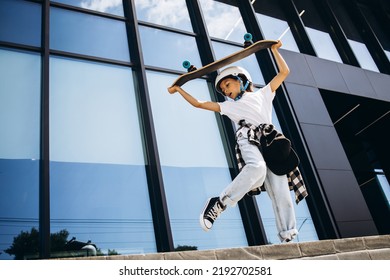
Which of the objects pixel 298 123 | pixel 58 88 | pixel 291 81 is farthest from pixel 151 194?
pixel 291 81

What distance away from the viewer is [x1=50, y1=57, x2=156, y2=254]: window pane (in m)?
3.61

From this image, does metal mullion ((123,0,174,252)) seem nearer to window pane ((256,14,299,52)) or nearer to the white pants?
the white pants

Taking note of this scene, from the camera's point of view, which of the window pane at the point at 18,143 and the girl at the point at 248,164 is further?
the window pane at the point at 18,143

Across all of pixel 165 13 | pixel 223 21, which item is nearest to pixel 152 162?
pixel 165 13

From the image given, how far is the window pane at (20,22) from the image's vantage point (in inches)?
174

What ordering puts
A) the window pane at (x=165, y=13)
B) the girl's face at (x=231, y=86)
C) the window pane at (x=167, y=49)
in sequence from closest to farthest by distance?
the girl's face at (x=231, y=86) → the window pane at (x=167, y=49) → the window pane at (x=165, y=13)

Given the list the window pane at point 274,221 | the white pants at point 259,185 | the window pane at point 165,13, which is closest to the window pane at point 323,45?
the window pane at point 165,13

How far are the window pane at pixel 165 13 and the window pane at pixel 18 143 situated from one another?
221 cm

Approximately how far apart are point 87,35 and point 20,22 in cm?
92

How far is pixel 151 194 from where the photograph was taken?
159 inches

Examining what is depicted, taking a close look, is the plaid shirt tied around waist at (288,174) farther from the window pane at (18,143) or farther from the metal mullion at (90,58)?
the metal mullion at (90,58)

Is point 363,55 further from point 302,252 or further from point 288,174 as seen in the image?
point 302,252

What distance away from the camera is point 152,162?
4.17m
